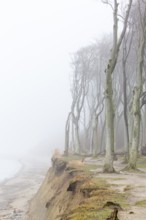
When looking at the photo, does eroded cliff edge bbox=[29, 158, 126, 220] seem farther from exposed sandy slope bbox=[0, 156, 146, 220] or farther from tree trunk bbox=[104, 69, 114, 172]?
tree trunk bbox=[104, 69, 114, 172]

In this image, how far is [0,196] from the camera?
115ft

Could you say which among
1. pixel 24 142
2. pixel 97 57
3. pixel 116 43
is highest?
pixel 97 57

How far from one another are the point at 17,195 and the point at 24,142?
141 meters

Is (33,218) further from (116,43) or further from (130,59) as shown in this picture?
(130,59)

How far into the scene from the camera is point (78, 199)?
16.2 meters

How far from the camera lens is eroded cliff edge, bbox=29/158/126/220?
472 inches

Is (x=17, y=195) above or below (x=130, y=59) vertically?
below

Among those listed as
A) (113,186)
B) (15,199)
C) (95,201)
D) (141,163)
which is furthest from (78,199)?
(15,199)

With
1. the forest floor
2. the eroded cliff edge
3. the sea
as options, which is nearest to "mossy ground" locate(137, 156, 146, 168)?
the eroded cliff edge

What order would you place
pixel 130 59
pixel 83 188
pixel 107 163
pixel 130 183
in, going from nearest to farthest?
pixel 83 188, pixel 130 183, pixel 107 163, pixel 130 59

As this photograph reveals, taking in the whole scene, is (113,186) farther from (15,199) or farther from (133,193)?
(15,199)

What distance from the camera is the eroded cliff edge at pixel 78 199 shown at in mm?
12000

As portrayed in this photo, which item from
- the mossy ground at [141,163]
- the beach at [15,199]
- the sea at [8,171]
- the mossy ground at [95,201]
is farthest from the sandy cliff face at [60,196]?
the sea at [8,171]

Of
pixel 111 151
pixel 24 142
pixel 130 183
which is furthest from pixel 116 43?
pixel 24 142
